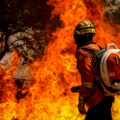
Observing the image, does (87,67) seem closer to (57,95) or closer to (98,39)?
(57,95)

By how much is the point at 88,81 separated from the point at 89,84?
1.8 inches

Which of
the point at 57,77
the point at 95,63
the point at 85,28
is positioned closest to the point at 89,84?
the point at 95,63

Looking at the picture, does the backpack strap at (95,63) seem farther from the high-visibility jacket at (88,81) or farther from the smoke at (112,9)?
the smoke at (112,9)

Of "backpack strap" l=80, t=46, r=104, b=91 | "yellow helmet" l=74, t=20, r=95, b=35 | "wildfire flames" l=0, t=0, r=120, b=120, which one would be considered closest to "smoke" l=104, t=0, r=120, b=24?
"wildfire flames" l=0, t=0, r=120, b=120

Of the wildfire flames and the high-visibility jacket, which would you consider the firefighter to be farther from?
the wildfire flames

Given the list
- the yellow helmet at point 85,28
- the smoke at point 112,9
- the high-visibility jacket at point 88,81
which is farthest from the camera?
the smoke at point 112,9

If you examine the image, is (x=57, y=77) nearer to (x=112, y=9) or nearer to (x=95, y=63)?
(x=112, y=9)

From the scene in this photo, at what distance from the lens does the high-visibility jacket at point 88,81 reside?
114 inches

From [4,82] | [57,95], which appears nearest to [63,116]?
[57,95]

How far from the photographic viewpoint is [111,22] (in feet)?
23.4

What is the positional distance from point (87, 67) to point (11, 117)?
4.21 m

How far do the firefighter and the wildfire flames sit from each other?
347 centimetres

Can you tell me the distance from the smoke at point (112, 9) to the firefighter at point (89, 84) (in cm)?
424

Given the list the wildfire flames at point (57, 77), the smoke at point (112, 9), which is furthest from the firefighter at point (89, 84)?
the smoke at point (112, 9)
